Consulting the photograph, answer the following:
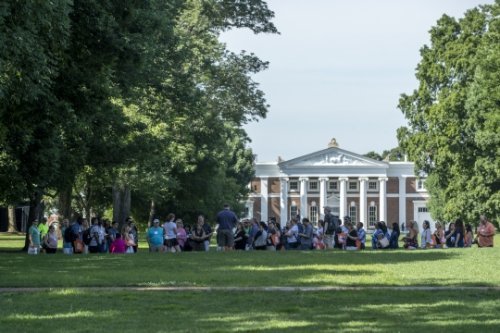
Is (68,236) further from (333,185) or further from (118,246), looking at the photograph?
(333,185)

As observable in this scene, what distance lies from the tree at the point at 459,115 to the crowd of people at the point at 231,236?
1228 cm

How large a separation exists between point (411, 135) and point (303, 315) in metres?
53.0

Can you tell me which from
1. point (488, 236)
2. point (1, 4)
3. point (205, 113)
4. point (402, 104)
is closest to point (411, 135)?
point (402, 104)

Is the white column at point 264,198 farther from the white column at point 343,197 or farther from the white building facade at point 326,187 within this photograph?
the white column at point 343,197

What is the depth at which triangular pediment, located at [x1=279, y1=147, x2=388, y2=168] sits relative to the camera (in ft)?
466

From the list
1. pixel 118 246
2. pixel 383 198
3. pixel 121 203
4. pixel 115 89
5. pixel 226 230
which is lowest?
pixel 118 246

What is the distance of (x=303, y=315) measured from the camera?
45.5ft

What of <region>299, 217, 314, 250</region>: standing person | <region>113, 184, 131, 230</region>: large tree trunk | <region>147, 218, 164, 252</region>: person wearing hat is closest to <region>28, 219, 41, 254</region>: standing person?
<region>147, 218, 164, 252</region>: person wearing hat

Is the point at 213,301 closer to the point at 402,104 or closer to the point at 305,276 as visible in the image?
the point at 305,276

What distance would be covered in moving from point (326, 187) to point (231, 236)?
10616cm

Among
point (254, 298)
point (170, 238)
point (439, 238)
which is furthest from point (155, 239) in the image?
point (254, 298)

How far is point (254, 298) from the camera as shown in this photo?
16.2 meters

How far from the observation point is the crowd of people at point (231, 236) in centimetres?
3534

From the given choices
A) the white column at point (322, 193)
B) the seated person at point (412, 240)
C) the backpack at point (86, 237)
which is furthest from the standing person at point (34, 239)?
the white column at point (322, 193)
